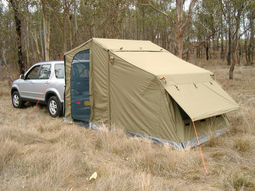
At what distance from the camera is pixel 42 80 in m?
8.38

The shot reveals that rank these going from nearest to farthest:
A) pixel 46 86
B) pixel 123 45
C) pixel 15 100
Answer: pixel 123 45, pixel 46 86, pixel 15 100

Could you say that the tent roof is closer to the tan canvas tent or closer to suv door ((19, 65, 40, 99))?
the tan canvas tent

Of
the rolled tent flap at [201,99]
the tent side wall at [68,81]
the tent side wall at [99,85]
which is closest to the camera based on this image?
the rolled tent flap at [201,99]

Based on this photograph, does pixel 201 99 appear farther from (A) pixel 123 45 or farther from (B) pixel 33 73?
(B) pixel 33 73

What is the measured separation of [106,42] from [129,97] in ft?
5.39

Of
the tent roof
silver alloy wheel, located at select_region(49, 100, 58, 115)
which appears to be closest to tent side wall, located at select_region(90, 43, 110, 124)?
the tent roof

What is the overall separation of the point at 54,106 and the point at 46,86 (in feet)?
2.38

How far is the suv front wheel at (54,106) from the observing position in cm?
776

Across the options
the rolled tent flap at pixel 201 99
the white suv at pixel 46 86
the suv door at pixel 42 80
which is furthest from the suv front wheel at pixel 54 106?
the rolled tent flap at pixel 201 99

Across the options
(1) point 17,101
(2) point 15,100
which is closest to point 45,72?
(1) point 17,101

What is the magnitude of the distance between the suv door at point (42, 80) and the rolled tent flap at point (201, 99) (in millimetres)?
4791

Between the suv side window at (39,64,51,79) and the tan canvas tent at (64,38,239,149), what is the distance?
1.51m

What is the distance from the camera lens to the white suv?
7.81m

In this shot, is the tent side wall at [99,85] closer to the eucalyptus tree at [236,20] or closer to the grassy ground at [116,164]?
the grassy ground at [116,164]
